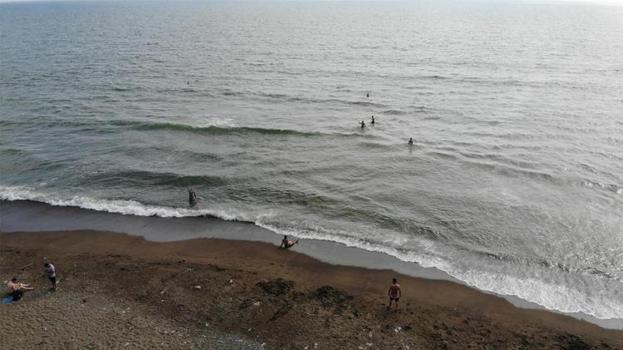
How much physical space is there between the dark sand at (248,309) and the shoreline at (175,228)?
3.12 ft

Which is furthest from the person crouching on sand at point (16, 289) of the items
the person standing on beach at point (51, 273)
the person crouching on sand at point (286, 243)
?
the person crouching on sand at point (286, 243)

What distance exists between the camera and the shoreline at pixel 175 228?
2636cm

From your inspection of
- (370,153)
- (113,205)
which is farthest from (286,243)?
(370,153)

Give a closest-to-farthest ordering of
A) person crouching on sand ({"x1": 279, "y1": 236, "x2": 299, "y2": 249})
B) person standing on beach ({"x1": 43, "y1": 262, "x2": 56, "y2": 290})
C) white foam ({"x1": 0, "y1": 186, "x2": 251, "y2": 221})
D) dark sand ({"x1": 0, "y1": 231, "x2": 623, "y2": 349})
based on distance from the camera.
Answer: dark sand ({"x1": 0, "y1": 231, "x2": 623, "y2": 349}) → person standing on beach ({"x1": 43, "y1": 262, "x2": 56, "y2": 290}) → person crouching on sand ({"x1": 279, "y1": 236, "x2": 299, "y2": 249}) → white foam ({"x1": 0, "y1": 186, "x2": 251, "y2": 221})

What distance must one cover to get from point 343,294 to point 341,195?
497 inches

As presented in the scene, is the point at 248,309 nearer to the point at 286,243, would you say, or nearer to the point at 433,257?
the point at 286,243

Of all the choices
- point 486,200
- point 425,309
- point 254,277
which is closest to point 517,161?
point 486,200

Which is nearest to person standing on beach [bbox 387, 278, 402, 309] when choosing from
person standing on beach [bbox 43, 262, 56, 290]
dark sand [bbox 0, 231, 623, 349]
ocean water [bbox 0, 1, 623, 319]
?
dark sand [bbox 0, 231, 623, 349]

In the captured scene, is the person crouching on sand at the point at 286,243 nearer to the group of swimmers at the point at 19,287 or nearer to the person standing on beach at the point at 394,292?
the person standing on beach at the point at 394,292

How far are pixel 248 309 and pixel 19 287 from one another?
12.3 m

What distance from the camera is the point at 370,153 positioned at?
4272 centimetres

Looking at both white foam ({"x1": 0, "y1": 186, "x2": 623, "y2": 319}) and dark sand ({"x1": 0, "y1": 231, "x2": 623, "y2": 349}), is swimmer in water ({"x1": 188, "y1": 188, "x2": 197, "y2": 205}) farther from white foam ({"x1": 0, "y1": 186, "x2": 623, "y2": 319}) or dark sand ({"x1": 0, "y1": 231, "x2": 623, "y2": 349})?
dark sand ({"x1": 0, "y1": 231, "x2": 623, "y2": 349})

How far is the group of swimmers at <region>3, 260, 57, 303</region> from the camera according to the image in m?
22.2

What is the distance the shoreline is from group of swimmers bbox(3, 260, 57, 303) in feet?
21.8
